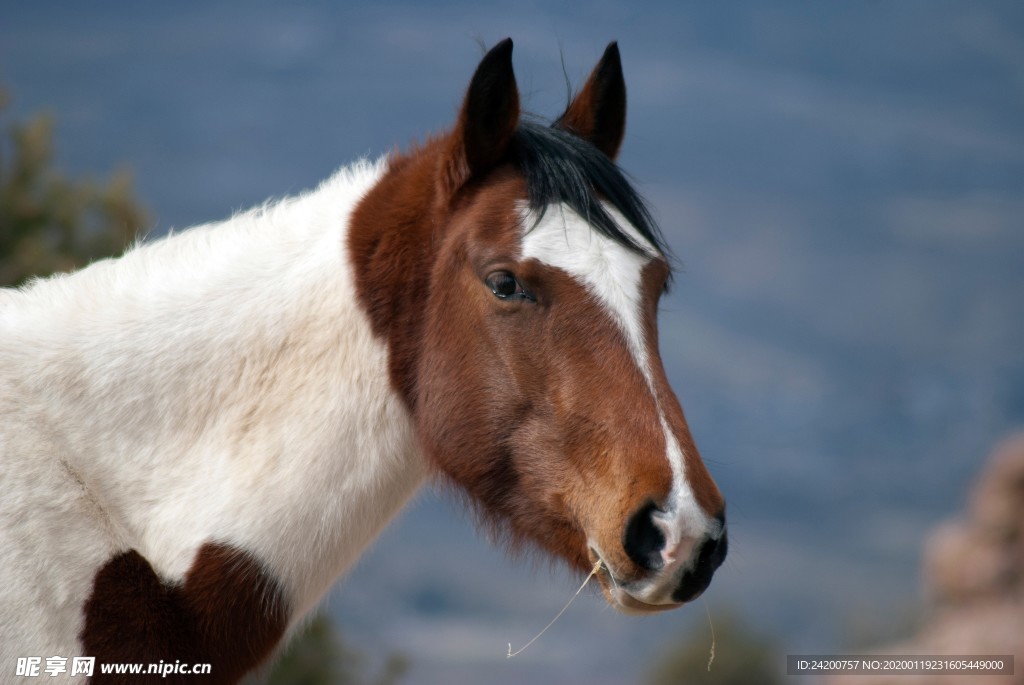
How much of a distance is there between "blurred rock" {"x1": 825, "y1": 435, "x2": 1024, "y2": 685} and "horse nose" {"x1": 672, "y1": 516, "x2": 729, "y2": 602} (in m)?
4.12

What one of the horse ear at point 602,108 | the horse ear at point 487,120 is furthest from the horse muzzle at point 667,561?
the horse ear at point 602,108

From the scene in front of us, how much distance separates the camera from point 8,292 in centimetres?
Result: 313

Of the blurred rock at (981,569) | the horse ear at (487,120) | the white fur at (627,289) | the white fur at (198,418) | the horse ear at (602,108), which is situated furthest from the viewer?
the blurred rock at (981,569)

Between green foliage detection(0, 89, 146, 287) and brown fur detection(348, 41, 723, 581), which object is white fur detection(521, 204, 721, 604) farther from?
green foliage detection(0, 89, 146, 287)

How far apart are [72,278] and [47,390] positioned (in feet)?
1.53

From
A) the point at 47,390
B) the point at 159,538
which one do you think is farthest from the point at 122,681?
the point at 47,390

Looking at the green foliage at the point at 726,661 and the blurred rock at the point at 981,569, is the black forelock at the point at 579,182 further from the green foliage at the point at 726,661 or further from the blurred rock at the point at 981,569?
the green foliage at the point at 726,661

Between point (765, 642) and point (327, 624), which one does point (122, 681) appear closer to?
point (327, 624)

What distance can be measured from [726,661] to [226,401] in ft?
33.6

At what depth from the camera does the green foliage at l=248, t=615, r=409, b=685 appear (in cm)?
803

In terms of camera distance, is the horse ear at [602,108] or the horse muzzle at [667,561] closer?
the horse muzzle at [667,561]

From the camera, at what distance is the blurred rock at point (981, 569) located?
621cm

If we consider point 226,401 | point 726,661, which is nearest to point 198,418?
point 226,401

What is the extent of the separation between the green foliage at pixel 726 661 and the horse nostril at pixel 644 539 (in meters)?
9.56
